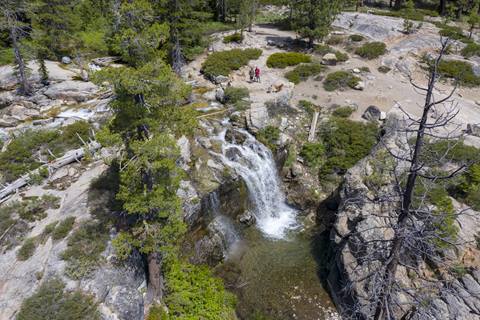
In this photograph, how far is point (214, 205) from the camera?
20312mm

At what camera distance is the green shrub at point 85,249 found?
45.2ft

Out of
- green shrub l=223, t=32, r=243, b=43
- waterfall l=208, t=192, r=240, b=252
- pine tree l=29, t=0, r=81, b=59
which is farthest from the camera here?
green shrub l=223, t=32, r=243, b=43

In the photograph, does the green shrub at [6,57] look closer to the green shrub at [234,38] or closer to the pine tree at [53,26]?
the pine tree at [53,26]

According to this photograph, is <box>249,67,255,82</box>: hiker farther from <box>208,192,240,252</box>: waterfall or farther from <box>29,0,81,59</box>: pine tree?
<box>29,0,81,59</box>: pine tree

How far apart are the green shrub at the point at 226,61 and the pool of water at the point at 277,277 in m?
18.7

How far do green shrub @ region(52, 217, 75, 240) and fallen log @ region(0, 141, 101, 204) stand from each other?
405 centimetres

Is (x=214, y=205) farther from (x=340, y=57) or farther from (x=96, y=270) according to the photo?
(x=340, y=57)


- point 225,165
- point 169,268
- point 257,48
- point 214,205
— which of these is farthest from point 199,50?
point 169,268

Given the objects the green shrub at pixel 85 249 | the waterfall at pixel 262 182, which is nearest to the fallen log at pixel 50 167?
the green shrub at pixel 85 249

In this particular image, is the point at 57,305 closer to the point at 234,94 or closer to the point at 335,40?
the point at 234,94

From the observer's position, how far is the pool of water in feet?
54.3

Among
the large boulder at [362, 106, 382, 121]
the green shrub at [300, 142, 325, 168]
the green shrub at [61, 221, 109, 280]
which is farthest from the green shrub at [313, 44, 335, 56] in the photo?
the green shrub at [61, 221, 109, 280]

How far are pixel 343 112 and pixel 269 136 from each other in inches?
308

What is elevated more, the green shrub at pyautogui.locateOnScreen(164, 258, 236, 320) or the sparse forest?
the sparse forest
